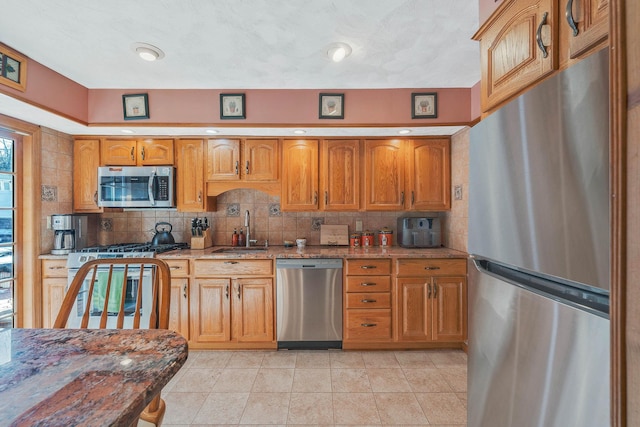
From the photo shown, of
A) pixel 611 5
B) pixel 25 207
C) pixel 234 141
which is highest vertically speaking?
pixel 234 141

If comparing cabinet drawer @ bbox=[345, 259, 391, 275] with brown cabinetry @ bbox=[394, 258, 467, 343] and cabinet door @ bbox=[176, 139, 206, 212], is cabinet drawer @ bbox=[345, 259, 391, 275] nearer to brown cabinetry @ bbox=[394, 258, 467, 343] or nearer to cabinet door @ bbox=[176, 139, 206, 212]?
brown cabinetry @ bbox=[394, 258, 467, 343]

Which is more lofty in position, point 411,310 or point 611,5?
point 611,5

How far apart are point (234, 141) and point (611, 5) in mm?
2940

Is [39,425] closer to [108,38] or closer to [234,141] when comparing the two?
[108,38]

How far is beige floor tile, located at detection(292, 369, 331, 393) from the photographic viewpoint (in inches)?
Result: 83.7

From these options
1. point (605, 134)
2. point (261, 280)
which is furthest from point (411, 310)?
point (605, 134)

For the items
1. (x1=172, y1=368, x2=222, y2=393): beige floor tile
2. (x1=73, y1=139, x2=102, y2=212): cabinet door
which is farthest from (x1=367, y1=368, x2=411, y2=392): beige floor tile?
(x1=73, y1=139, x2=102, y2=212): cabinet door

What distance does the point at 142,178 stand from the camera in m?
2.94

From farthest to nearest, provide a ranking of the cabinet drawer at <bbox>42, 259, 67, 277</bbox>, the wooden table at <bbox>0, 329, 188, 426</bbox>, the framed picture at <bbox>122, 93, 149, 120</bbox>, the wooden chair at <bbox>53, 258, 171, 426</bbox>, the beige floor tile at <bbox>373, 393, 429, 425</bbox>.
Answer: the cabinet drawer at <bbox>42, 259, 67, 277</bbox> < the framed picture at <bbox>122, 93, 149, 120</bbox> < the beige floor tile at <bbox>373, 393, 429, 425</bbox> < the wooden chair at <bbox>53, 258, 171, 426</bbox> < the wooden table at <bbox>0, 329, 188, 426</bbox>

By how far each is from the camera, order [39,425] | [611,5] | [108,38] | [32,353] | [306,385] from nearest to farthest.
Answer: [611,5] < [39,425] < [32,353] < [108,38] < [306,385]

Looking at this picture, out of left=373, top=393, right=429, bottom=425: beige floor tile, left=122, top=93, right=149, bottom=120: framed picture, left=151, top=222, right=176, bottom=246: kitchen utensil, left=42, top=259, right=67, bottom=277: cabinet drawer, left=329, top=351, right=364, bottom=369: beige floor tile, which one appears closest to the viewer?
left=373, top=393, right=429, bottom=425: beige floor tile

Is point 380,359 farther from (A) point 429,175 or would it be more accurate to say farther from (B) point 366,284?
(A) point 429,175

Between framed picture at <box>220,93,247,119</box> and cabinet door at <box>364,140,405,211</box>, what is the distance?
129cm

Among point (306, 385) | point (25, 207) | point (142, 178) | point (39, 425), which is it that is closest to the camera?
point (39, 425)
